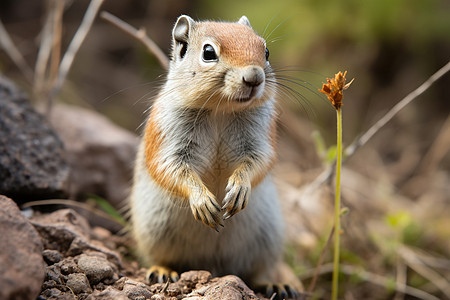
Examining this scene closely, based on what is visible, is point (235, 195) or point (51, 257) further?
point (235, 195)

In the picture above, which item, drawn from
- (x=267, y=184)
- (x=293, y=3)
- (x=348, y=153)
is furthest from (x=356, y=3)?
(x=267, y=184)

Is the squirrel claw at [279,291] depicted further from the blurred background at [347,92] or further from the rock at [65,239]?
the rock at [65,239]

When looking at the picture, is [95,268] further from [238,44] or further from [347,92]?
[347,92]

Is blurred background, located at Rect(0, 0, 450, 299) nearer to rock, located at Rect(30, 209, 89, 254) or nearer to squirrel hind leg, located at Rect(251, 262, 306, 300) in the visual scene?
squirrel hind leg, located at Rect(251, 262, 306, 300)

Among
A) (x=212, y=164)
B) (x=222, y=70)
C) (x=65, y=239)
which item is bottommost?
(x=65, y=239)

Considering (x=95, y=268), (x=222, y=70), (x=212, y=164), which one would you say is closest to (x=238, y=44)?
(x=222, y=70)

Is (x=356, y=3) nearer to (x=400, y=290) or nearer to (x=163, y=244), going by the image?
(x=400, y=290)

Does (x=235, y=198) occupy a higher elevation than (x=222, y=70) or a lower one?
lower

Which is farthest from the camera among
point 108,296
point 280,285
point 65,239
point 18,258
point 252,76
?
point 280,285
